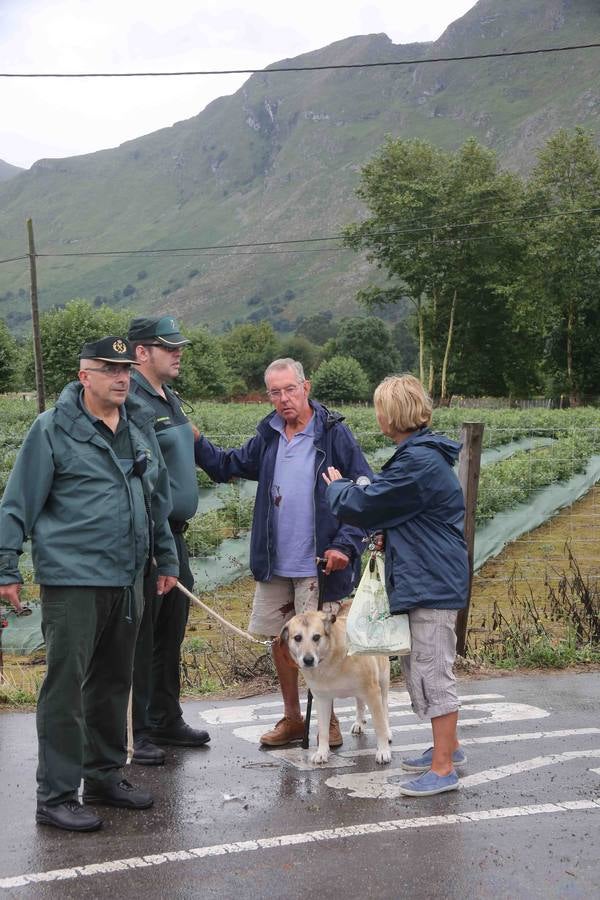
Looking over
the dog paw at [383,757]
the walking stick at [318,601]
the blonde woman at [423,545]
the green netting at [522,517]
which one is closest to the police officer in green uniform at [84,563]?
the blonde woman at [423,545]

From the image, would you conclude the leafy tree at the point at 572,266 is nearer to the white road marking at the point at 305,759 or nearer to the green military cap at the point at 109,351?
the white road marking at the point at 305,759

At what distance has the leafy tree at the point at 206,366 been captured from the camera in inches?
4077

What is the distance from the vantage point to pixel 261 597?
6.33m

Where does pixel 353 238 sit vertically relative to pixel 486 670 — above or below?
above

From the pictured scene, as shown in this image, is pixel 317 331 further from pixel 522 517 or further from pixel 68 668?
pixel 68 668

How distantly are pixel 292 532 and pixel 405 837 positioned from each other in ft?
6.56

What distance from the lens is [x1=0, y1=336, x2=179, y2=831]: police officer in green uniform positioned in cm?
487

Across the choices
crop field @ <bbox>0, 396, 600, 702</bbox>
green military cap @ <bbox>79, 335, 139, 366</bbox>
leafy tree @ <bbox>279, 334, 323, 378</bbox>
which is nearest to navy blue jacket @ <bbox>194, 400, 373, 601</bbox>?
green military cap @ <bbox>79, 335, 139, 366</bbox>

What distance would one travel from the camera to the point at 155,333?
604cm

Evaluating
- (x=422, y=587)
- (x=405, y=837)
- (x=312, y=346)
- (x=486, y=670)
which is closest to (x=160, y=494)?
(x=422, y=587)

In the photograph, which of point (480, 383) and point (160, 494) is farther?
point (480, 383)

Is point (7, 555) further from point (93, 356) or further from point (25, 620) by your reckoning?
point (25, 620)

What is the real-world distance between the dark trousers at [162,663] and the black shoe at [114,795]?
0.88m

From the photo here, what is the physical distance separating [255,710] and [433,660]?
220 centimetres
